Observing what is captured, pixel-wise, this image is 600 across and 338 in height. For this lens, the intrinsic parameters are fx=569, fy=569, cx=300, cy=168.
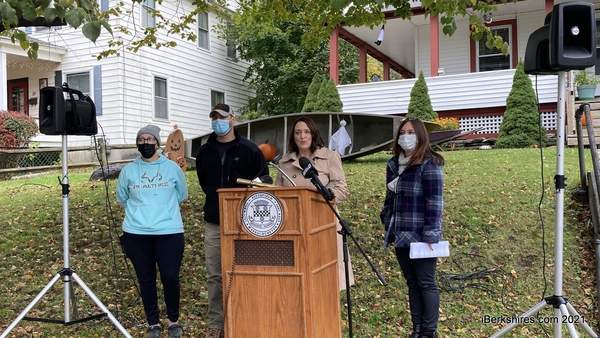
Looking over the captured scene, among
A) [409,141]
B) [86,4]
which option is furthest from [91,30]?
[409,141]

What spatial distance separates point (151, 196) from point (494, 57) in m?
14.8

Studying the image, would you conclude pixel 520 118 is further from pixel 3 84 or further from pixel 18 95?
pixel 18 95

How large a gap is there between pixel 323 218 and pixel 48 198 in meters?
7.64

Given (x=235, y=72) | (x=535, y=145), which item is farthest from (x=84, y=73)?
(x=535, y=145)

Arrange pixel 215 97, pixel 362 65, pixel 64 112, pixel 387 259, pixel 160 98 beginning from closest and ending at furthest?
pixel 64 112 → pixel 387 259 → pixel 160 98 → pixel 362 65 → pixel 215 97

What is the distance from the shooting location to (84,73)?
17.7 m

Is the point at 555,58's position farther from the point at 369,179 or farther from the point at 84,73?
the point at 84,73

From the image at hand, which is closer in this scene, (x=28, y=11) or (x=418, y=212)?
(x=28, y=11)

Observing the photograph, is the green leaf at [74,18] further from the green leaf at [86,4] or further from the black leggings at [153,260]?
the black leggings at [153,260]

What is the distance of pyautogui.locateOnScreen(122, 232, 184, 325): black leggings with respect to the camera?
14.4ft

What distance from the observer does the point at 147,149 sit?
14.7ft

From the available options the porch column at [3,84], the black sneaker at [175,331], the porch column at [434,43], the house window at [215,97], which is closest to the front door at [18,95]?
the porch column at [3,84]

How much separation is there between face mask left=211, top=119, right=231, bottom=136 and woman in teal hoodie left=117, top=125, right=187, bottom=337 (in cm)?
54

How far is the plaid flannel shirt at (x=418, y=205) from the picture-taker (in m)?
3.94
